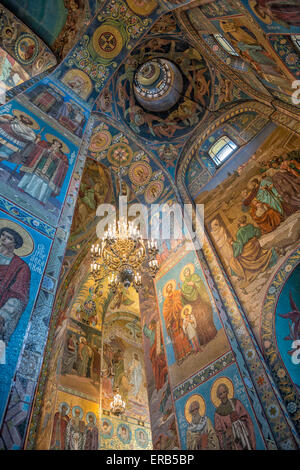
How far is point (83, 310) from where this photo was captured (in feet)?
37.5

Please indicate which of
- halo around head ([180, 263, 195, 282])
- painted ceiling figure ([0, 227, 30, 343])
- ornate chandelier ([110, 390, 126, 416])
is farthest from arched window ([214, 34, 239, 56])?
ornate chandelier ([110, 390, 126, 416])

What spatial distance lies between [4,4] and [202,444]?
34.5ft

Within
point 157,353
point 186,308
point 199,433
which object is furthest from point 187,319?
point 199,433

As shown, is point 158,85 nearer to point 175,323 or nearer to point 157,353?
point 175,323

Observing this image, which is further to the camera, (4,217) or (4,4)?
(4,4)

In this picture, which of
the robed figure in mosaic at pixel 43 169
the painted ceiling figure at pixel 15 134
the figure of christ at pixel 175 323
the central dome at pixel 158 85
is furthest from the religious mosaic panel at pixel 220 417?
the central dome at pixel 158 85

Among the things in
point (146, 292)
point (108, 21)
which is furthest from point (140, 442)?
point (108, 21)

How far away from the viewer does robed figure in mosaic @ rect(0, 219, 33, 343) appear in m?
4.08

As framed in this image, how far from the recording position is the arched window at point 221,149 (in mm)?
9866

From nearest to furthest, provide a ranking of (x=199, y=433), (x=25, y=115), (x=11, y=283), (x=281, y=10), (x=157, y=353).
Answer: (x=11, y=283)
(x=281, y=10)
(x=199, y=433)
(x=25, y=115)
(x=157, y=353)

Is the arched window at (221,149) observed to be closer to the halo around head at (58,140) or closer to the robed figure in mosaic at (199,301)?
the robed figure in mosaic at (199,301)

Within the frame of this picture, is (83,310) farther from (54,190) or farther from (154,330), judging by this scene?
(54,190)

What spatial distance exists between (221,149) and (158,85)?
9.91ft

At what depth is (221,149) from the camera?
10250 mm
